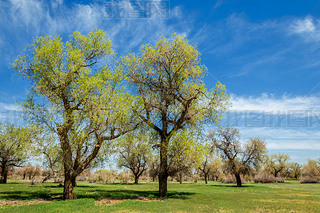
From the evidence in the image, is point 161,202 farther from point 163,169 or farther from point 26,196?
point 26,196

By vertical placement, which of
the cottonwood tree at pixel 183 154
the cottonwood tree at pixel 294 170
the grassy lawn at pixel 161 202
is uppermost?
the cottonwood tree at pixel 183 154

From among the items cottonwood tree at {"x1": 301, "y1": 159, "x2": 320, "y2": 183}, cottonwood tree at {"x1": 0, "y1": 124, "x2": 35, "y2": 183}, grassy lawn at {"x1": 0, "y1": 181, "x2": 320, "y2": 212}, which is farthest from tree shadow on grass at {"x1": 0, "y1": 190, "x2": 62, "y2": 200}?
cottonwood tree at {"x1": 301, "y1": 159, "x2": 320, "y2": 183}

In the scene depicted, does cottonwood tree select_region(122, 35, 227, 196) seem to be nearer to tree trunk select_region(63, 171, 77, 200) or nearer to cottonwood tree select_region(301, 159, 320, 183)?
Answer: tree trunk select_region(63, 171, 77, 200)

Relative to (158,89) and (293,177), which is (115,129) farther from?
(293,177)

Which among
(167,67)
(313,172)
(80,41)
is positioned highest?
(80,41)

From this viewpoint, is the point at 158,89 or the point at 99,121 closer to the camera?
the point at 99,121

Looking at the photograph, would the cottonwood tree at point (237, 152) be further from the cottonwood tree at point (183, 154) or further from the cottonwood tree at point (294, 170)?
the cottonwood tree at point (294, 170)

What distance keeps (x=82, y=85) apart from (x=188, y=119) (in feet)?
46.0

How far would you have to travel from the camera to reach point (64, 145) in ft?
73.6

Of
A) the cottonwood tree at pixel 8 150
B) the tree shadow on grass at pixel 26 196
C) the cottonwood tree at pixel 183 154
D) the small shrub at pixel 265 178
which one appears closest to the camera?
the tree shadow on grass at pixel 26 196

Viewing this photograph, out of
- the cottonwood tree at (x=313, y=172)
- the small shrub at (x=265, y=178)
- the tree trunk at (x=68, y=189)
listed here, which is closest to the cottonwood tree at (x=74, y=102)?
the tree trunk at (x=68, y=189)

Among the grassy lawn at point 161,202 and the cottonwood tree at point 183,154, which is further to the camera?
the cottonwood tree at point 183,154

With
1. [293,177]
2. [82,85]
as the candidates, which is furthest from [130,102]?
[293,177]

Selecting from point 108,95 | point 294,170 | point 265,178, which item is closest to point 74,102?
point 108,95
